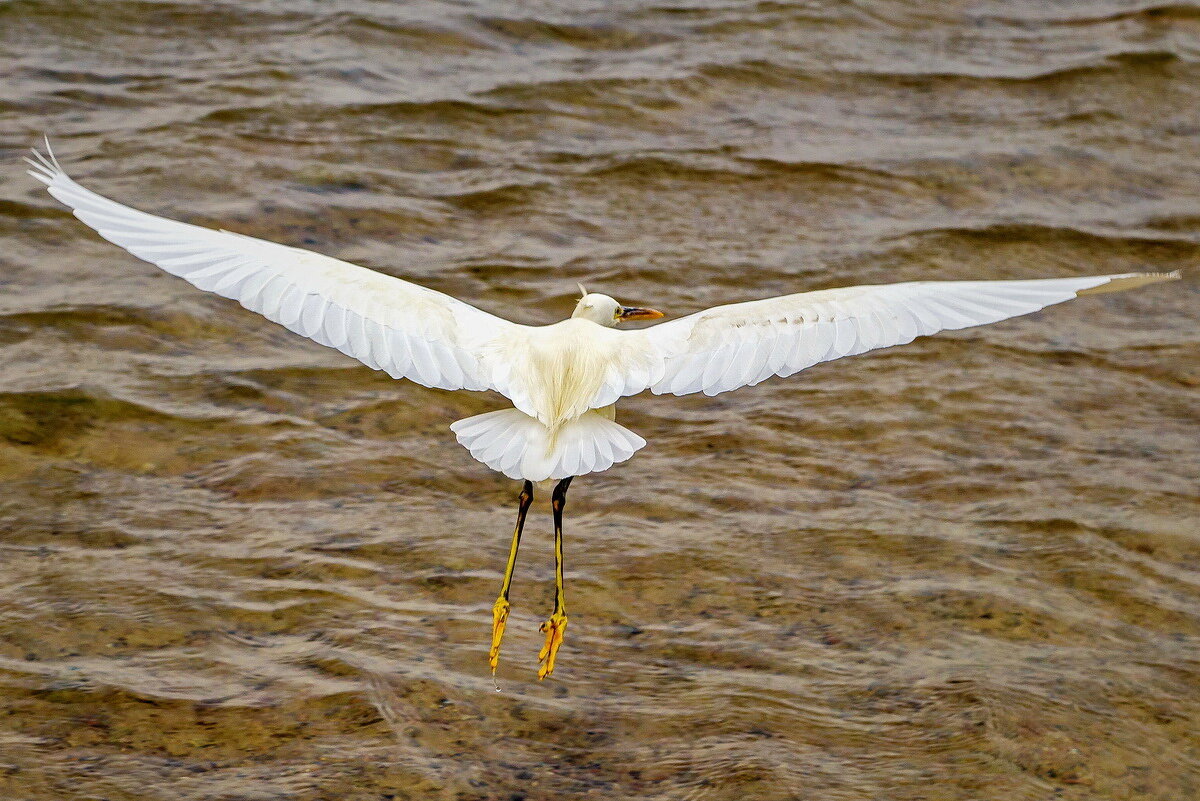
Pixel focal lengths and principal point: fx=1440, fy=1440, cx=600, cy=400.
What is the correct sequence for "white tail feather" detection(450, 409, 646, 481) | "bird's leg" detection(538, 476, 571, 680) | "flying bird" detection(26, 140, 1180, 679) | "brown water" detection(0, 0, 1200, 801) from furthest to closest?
"brown water" detection(0, 0, 1200, 801) → "bird's leg" detection(538, 476, 571, 680) → "flying bird" detection(26, 140, 1180, 679) → "white tail feather" detection(450, 409, 646, 481)

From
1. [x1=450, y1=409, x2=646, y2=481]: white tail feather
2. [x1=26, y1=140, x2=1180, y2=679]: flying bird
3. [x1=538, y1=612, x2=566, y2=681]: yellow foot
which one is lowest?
[x1=538, y1=612, x2=566, y2=681]: yellow foot

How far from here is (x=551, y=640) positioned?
15.0 ft

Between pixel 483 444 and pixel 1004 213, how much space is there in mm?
5127

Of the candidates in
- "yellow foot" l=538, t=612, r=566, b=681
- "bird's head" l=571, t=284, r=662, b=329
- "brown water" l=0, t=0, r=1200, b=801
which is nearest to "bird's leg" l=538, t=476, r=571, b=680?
"yellow foot" l=538, t=612, r=566, b=681

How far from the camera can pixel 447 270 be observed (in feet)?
24.0

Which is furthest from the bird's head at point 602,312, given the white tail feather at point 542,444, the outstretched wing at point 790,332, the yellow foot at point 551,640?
the yellow foot at point 551,640

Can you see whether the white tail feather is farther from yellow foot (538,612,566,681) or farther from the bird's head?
yellow foot (538,612,566,681)

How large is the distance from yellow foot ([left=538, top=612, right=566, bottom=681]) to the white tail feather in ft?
2.34

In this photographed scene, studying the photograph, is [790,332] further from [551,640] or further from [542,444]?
[551,640]

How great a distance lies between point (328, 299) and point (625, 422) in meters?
2.54

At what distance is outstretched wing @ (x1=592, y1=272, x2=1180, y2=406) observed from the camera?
13.3 feet

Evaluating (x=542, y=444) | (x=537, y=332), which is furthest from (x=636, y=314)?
(x=542, y=444)

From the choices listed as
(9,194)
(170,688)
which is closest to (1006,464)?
(170,688)

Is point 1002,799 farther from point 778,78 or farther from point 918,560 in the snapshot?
point 778,78
